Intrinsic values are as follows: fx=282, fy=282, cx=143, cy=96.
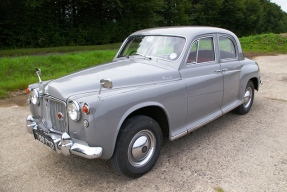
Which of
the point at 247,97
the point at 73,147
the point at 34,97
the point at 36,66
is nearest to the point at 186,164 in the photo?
the point at 73,147

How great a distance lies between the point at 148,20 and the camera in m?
26.4

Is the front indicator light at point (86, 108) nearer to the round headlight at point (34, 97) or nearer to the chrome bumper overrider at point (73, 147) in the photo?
the chrome bumper overrider at point (73, 147)

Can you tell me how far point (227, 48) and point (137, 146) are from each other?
2.59 metres

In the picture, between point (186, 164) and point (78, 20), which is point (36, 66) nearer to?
point (186, 164)

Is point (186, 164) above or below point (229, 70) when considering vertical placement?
below

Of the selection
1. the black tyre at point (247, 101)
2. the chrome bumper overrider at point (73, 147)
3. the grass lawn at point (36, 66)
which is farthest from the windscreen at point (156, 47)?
the grass lawn at point (36, 66)

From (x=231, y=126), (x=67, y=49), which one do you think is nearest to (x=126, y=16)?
(x=67, y=49)

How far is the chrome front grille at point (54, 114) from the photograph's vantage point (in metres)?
3.11

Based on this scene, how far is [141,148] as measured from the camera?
129 inches

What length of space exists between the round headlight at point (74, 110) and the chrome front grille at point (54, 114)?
137 millimetres

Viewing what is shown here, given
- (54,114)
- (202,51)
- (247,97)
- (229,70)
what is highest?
(202,51)

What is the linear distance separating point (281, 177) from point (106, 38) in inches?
838

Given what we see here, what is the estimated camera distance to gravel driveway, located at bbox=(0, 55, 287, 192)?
10.3 ft

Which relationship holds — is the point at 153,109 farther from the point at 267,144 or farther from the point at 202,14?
the point at 202,14
